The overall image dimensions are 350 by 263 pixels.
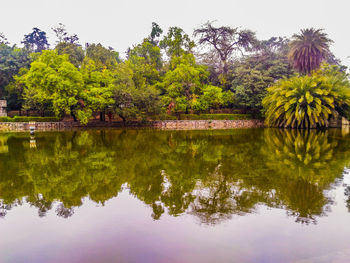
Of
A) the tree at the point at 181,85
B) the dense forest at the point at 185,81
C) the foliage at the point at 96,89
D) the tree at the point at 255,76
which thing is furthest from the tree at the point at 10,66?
the tree at the point at 255,76

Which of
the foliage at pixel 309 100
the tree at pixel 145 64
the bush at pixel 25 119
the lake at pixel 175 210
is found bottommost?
the lake at pixel 175 210

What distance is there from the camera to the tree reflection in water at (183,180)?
6652 millimetres

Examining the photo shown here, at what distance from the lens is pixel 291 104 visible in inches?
1255

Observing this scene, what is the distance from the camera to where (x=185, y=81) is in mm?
37531

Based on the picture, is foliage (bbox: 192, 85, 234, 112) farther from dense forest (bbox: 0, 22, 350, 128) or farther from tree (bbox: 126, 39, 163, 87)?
tree (bbox: 126, 39, 163, 87)

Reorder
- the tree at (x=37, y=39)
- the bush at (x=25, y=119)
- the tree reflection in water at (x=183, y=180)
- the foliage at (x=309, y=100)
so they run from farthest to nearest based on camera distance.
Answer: the tree at (x=37, y=39), the bush at (x=25, y=119), the foliage at (x=309, y=100), the tree reflection in water at (x=183, y=180)

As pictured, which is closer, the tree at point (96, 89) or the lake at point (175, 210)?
the lake at point (175, 210)

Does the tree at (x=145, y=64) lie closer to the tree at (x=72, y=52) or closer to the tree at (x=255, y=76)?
the tree at (x=72, y=52)

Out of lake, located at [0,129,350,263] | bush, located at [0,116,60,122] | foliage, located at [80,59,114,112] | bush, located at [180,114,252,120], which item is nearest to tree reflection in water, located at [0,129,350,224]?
lake, located at [0,129,350,263]

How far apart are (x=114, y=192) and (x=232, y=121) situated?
1243 inches

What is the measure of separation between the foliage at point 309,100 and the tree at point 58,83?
70.1 ft

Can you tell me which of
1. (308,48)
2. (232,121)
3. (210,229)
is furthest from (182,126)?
(210,229)

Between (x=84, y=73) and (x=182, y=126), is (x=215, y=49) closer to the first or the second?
(x=182, y=126)

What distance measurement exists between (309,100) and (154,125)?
17.5m
